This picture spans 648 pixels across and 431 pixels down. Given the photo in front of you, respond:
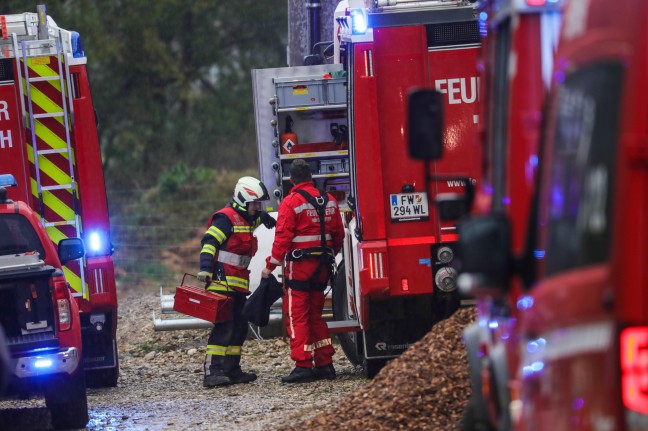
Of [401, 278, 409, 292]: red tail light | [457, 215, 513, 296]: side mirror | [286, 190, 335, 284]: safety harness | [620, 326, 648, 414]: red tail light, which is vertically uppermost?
[457, 215, 513, 296]: side mirror

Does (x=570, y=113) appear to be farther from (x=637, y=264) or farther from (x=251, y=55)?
(x=251, y=55)

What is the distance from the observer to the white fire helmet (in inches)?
463

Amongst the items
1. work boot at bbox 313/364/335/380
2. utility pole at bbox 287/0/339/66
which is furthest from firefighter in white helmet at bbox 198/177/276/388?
utility pole at bbox 287/0/339/66

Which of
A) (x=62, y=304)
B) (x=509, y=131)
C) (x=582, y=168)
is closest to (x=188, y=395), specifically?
(x=62, y=304)

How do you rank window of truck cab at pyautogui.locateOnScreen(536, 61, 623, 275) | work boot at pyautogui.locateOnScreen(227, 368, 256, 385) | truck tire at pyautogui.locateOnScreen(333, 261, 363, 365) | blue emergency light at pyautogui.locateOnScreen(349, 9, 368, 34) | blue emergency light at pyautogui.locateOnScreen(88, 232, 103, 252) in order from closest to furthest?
window of truck cab at pyautogui.locateOnScreen(536, 61, 623, 275) → blue emergency light at pyautogui.locateOnScreen(349, 9, 368, 34) → blue emergency light at pyautogui.locateOnScreen(88, 232, 103, 252) → work boot at pyautogui.locateOnScreen(227, 368, 256, 385) → truck tire at pyautogui.locateOnScreen(333, 261, 363, 365)

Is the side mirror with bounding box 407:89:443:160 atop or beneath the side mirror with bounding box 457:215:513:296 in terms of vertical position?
atop

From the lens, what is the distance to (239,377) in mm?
11945

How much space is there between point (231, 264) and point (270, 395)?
1312 millimetres

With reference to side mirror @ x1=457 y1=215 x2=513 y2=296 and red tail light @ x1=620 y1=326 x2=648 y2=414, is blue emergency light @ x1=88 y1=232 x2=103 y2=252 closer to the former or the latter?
side mirror @ x1=457 y1=215 x2=513 y2=296

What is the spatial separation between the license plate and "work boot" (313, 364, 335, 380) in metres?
2.00

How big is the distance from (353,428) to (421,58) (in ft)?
10.6

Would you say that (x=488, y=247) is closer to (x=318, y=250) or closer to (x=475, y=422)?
(x=475, y=422)

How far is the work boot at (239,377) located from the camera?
11914mm

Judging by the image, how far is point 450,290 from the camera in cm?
1046
